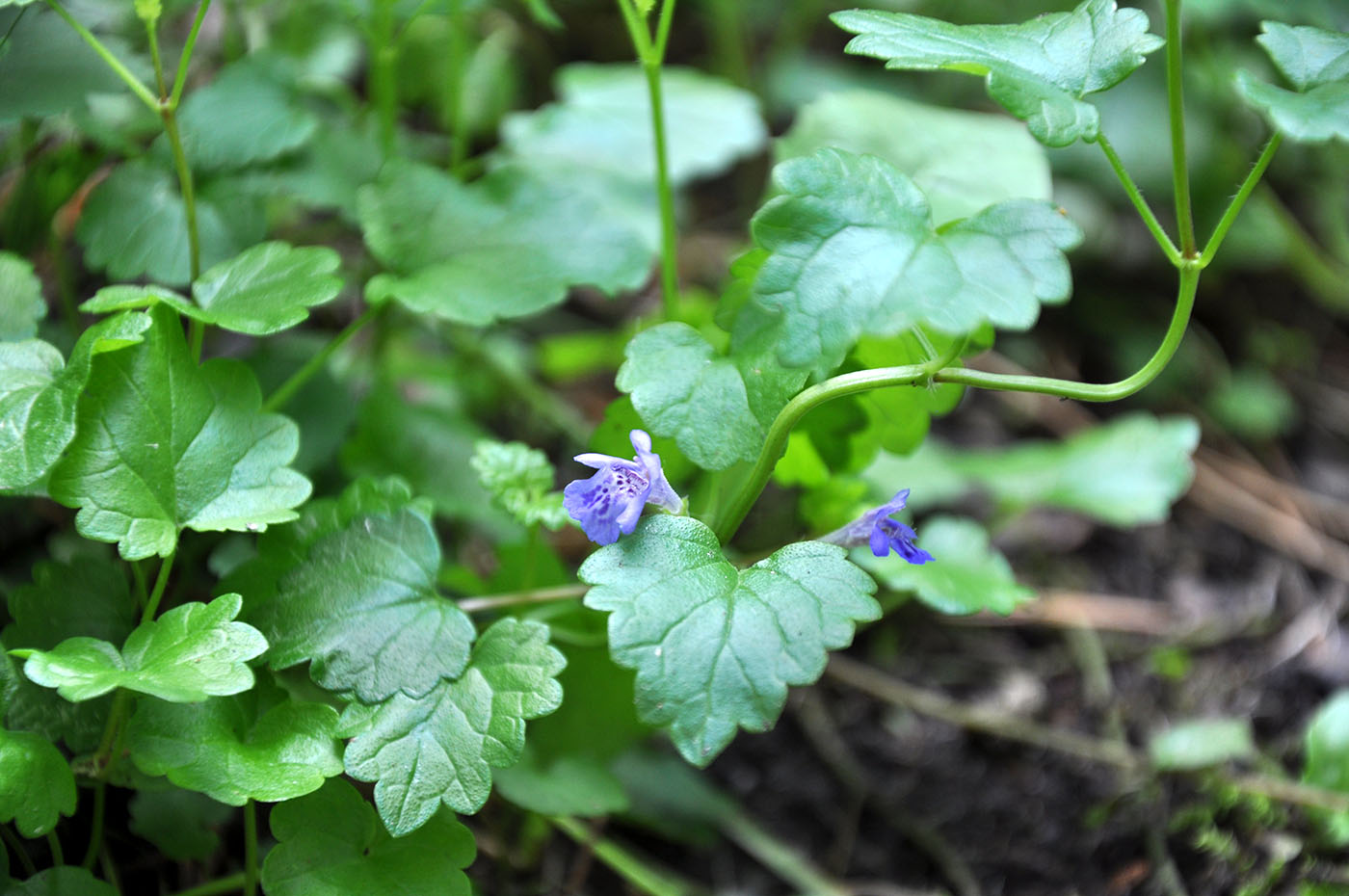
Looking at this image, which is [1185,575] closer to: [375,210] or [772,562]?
[772,562]

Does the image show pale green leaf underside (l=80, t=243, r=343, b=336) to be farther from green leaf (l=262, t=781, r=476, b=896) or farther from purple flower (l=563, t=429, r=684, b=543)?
green leaf (l=262, t=781, r=476, b=896)

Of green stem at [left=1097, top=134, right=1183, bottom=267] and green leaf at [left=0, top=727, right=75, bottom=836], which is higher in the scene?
green stem at [left=1097, top=134, right=1183, bottom=267]

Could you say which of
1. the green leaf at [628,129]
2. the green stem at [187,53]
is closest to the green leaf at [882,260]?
the green stem at [187,53]

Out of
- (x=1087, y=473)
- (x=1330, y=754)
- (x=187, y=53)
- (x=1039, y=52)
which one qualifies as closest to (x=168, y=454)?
(x=187, y=53)

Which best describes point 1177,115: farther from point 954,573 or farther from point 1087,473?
point 1087,473

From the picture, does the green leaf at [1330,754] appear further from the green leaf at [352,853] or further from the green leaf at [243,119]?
the green leaf at [243,119]

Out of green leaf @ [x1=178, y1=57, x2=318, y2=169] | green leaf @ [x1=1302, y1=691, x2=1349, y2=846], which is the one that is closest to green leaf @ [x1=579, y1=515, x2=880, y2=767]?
green leaf @ [x1=178, y1=57, x2=318, y2=169]
